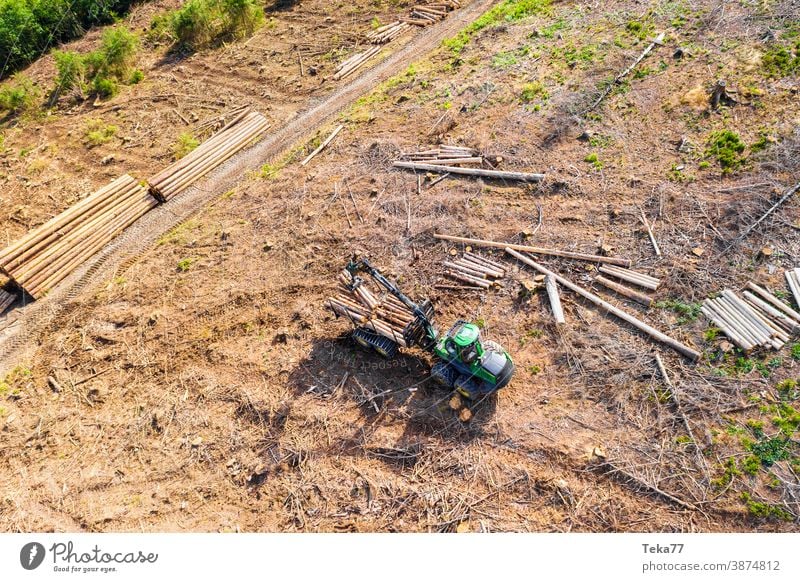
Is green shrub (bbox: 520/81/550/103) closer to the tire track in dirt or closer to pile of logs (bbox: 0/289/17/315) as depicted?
the tire track in dirt

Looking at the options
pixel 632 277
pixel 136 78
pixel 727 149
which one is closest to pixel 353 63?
pixel 136 78

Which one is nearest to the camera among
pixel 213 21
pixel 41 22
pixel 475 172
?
pixel 475 172

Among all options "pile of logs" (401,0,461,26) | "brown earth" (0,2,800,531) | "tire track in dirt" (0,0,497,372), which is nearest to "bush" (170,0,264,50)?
"pile of logs" (401,0,461,26)

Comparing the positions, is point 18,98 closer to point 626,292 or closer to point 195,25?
point 195,25


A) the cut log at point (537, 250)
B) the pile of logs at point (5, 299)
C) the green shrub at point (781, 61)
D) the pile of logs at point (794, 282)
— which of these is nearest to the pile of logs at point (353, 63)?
the cut log at point (537, 250)

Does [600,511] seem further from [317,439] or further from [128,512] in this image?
[128,512]

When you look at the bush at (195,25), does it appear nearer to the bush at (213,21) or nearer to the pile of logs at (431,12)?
the bush at (213,21)
